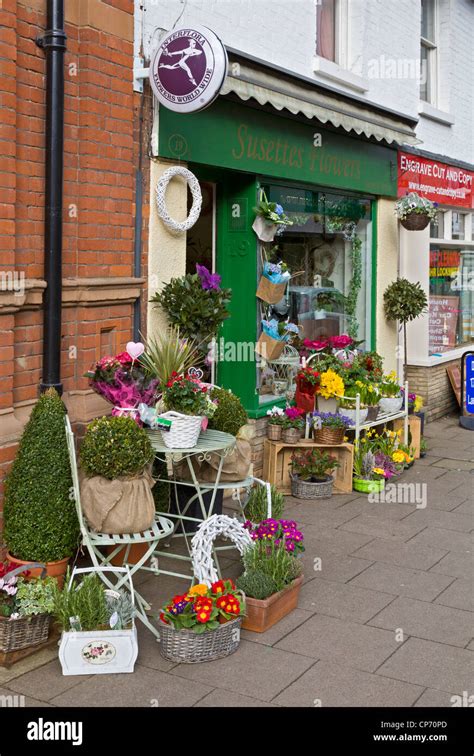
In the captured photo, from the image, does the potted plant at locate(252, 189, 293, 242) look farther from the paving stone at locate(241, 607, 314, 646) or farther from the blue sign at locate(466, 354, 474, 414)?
the blue sign at locate(466, 354, 474, 414)

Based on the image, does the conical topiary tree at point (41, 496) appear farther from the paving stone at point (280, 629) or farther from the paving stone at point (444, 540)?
the paving stone at point (444, 540)

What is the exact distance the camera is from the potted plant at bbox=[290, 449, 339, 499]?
25.2 feet

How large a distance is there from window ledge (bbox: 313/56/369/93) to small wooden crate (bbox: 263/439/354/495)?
12.3ft

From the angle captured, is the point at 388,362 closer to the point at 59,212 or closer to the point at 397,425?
the point at 397,425

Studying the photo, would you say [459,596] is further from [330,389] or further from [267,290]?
[267,290]

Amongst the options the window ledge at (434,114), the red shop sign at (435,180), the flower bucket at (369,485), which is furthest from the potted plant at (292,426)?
the window ledge at (434,114)

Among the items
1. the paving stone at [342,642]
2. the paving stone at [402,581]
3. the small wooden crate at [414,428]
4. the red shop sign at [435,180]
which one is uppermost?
the red shop sign at [435,180]

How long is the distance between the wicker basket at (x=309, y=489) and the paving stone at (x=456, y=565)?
1.56m

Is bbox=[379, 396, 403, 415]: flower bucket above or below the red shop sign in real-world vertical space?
below

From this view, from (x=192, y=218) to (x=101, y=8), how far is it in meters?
1.62

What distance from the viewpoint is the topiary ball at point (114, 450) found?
4738 millimetres

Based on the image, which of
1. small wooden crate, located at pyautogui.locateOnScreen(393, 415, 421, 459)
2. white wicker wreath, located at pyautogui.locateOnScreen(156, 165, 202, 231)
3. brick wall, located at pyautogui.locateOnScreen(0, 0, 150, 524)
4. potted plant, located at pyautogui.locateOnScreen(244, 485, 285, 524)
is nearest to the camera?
brick wall, located at pyautogui.locateOnScreen(0, 0, 150, 524)

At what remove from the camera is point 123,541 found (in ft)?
15.5

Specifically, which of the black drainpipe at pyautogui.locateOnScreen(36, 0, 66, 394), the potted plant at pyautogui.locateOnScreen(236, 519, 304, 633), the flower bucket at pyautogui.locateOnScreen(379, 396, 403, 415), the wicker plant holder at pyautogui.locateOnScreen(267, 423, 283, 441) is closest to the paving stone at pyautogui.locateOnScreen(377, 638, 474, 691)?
the potted plant at pyautogui.locateOnScreen(236, 519, 304, 633)
